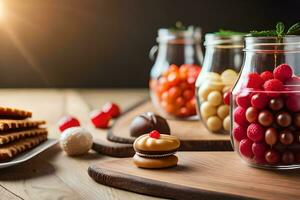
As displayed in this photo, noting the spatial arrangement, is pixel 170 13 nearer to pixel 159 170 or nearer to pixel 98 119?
pixel 98 119

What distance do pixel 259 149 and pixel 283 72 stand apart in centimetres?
15

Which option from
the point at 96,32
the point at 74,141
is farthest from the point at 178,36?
the point at 96,32

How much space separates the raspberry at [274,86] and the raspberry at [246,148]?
0.11m

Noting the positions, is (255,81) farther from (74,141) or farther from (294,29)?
(74,141)

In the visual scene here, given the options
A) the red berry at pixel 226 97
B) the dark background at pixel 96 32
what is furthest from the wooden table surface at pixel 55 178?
the dark background at pixel 96 32

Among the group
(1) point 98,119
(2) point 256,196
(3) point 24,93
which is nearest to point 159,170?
(2) point 256,196

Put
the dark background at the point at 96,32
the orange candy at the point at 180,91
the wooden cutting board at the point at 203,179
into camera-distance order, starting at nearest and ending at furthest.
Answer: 1. the wooden cutting board at the point at 203,179
2. the orange candy at the point at 180,91
3. the dark background at the point at 96,32

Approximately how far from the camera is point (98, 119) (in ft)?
5.49

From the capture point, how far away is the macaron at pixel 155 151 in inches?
43.6

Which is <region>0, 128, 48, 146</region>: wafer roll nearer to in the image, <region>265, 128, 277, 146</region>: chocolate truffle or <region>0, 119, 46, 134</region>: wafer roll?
<region>0, 119, 46, 134</region>: wafer roll

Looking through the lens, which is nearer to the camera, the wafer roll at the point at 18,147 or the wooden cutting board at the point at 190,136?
the wafer roll at the point at 18,147

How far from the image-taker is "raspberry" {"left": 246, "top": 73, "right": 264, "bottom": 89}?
1.11 metres

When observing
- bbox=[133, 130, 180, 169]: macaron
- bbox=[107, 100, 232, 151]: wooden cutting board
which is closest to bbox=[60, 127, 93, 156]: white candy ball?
bbox=[107, 100, 232, 151]: wooden cutting board

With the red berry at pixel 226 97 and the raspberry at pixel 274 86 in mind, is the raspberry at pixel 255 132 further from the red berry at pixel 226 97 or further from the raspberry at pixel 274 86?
the red berry at pixel 226 97
